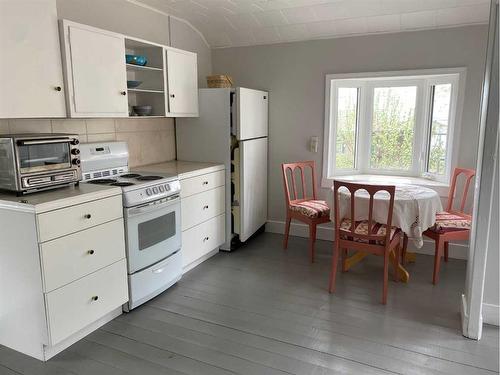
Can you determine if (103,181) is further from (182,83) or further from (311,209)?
(311,209)

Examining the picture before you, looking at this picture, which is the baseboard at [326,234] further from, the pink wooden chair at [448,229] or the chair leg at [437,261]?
the chair leg at [437,261]

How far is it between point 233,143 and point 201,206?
0.74 m

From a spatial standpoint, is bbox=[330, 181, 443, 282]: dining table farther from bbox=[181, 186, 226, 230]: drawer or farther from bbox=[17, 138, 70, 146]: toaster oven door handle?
bbox=[17, 138, 70, 146]: toaster oven door handle

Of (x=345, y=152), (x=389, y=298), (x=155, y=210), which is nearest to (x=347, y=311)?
(x=389, y=298)

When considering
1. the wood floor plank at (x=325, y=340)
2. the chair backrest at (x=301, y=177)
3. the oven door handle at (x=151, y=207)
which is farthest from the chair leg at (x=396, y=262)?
the oven door handle at (x=151, y=207)

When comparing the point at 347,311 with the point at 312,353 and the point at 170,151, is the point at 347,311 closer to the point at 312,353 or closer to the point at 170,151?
the point at 312,353

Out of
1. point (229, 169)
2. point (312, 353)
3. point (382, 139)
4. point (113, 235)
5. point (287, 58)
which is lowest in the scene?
point (312, 353)

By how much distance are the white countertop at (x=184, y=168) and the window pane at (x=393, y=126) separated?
1.81 m

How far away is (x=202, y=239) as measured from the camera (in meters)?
3.49

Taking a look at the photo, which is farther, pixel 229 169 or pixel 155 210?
pixel 229 169

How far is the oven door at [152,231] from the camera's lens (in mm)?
2584

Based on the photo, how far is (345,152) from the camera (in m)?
4.31

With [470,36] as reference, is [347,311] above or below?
below

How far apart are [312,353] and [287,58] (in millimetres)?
3107
